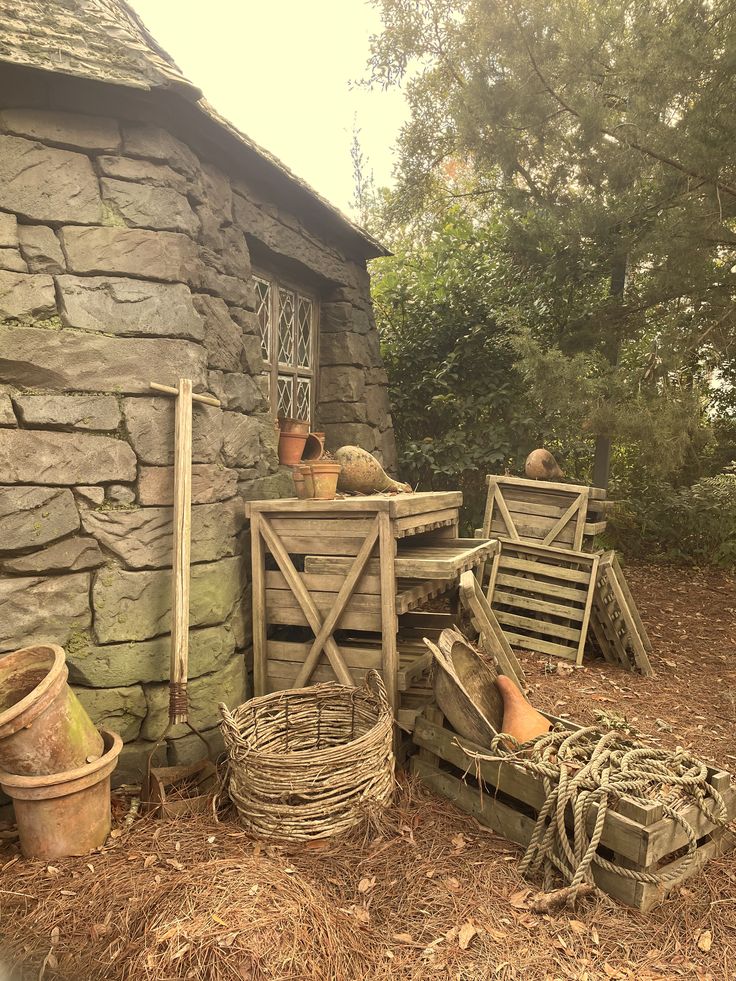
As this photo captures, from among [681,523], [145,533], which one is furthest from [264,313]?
[681,523]

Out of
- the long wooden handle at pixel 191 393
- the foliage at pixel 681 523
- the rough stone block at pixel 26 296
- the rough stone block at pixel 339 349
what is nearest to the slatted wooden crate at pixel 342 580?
the long wooden handle at pixel 191 393

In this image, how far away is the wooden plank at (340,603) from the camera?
385cm

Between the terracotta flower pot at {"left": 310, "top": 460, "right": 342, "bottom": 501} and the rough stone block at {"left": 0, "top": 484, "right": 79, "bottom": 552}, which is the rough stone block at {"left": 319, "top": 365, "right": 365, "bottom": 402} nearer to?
the terracotta flower pot at {"left": 310, "top": 460, "right": 342, "bottom": 501}

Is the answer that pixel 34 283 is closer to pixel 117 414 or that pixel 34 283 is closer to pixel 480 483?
pixel 117 414

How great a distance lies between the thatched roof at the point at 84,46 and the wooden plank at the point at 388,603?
2.57m

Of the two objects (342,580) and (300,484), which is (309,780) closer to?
(342,580)

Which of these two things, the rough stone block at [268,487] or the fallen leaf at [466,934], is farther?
the rough stone block at [268,487]

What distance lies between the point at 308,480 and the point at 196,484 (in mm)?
677

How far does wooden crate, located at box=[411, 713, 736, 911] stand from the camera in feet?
8.91

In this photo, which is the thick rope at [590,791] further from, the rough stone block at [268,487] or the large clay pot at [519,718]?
the rough stone block at [268,487]

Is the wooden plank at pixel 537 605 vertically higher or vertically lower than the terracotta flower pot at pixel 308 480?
lower

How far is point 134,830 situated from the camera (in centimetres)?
328

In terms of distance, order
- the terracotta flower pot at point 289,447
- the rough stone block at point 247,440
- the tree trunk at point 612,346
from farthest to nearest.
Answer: the tree trunk at point 612,346 → the terracotta flower pot at point 289,447 → the rough stone block at point 247,440

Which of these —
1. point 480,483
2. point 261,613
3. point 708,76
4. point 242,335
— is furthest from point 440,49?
point 261,613
